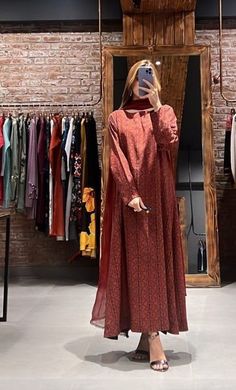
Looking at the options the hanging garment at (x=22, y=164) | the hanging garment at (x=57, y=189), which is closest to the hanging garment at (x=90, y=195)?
the hanging garment at (x=57, y=189)

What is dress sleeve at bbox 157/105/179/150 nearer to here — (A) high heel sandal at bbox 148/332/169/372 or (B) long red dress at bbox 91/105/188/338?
(B) long red dress at bbox 91/105/188/338

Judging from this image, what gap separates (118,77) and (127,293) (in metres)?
3.05

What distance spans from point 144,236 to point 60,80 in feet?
12.6

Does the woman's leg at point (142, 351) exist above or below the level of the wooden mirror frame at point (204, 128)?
below

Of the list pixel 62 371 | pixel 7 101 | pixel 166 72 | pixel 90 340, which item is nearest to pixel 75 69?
pixel 7 101

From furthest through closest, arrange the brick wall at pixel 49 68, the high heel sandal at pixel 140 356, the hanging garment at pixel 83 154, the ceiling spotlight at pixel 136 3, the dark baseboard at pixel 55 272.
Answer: the brick wall at pixel 49 68 < the dark baseboard at pixel 55 272 < the hanging garment at pixel 83 154 < the ceiling spotlight at pixel 136 3 < the high heel sandal at pixel 140 356

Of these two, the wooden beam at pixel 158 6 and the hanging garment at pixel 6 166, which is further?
the hanging garment at pixel 6 166

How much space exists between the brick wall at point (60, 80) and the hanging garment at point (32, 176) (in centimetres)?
74

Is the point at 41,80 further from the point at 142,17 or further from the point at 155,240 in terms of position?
the point at 155,240

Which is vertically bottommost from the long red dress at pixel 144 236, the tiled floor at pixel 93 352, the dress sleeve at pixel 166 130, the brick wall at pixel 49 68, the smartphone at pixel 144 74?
the tiled floor at pixel 93 352

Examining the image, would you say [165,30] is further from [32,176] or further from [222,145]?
[32,176]

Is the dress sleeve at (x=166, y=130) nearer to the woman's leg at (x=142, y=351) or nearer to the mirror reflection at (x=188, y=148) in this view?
the woman's leg at (x=142, y=351)

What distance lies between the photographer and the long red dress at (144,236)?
237 cm

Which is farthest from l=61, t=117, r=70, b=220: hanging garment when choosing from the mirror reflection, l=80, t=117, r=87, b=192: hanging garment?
the mirror reflection
